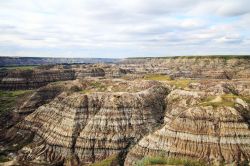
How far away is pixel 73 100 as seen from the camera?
117125mm

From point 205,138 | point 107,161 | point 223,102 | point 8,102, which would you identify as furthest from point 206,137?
point 8,102

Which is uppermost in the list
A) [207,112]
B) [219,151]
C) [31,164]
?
[207,112]

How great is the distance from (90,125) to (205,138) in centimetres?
3642

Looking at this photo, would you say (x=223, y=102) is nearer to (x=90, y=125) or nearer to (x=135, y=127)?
(x=135, y=127)

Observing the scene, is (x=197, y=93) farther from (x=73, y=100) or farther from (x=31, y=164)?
(x=31, y=164)

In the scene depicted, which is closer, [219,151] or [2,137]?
[219,151]

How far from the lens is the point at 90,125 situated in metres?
107

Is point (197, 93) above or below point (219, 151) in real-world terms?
above

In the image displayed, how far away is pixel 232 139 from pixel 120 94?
43.7 m

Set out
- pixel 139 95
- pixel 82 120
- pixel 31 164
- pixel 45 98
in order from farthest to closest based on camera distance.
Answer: pixel 45 98
pixel 139 95
pixel 82 120
pixel 31 164

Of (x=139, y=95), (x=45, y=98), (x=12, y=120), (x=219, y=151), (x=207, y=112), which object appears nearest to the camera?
(x=219, y=151)

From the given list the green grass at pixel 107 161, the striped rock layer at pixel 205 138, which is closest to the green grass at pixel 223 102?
the striped rock layer at pixel 205 138

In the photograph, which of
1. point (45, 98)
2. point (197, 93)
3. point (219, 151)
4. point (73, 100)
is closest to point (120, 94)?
point (73, 100)

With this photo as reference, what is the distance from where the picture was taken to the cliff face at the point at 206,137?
84062 mm
